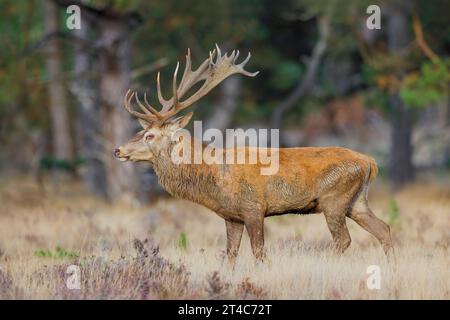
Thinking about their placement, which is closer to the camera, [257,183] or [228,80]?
[257,183]

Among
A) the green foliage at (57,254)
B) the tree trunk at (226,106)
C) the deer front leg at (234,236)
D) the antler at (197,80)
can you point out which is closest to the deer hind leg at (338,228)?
the deer front leg at (234,236)

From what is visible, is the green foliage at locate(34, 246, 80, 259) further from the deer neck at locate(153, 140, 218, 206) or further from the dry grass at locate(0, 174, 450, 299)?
the deer neck at locate(153, 140, 218, 206)

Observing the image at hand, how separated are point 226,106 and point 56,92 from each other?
4413 mm

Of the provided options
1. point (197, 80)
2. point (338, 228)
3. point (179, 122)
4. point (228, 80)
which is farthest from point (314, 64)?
point (179, 122)

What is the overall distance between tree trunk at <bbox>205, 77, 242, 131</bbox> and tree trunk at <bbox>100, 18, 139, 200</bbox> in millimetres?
6674

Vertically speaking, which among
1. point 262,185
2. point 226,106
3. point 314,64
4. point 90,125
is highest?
point 314,64

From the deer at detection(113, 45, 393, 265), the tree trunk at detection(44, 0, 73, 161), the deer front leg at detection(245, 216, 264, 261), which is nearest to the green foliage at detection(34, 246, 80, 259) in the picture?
the deer at detection(113, 45, 393, 265)

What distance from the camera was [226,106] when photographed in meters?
24.0

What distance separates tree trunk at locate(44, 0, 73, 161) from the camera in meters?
21.2

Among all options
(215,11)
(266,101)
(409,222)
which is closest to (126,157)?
(409,222)

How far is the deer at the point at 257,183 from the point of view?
908 cm

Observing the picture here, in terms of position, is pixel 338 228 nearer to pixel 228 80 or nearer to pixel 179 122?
pixel 179 122
